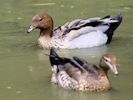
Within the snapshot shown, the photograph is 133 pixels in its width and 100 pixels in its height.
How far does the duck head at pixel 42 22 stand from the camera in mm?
12891

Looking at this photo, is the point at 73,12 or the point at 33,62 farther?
the point at 73,12

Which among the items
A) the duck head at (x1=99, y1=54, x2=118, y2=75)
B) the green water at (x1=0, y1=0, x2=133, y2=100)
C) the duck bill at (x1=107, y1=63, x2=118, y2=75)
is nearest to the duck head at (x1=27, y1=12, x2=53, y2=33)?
the green water at (x1=0, y1=0, x2=133, y2=100)

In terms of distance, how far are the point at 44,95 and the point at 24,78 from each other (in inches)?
40.3

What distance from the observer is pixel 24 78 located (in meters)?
10.3

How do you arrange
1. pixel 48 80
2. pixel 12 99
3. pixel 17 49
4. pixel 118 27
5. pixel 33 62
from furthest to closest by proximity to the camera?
pixel 118 27 < pixel 17 49 < pixel 33 62 < pixel 48 80 < pixel 12 99

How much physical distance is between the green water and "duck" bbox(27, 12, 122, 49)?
0.21 metres

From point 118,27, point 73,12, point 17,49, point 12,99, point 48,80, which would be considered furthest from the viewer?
point 73,12

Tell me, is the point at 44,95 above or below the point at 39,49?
above

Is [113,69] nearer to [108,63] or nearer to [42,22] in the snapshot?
[108,63]

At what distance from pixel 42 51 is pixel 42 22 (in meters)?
0.68

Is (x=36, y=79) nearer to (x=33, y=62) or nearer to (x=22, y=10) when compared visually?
(x=33, y=62)

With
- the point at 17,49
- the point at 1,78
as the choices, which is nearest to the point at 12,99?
the point at 1,78

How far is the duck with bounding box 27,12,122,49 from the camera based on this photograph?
12.8m

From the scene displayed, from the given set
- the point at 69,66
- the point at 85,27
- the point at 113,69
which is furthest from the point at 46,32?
the point at 113,69
